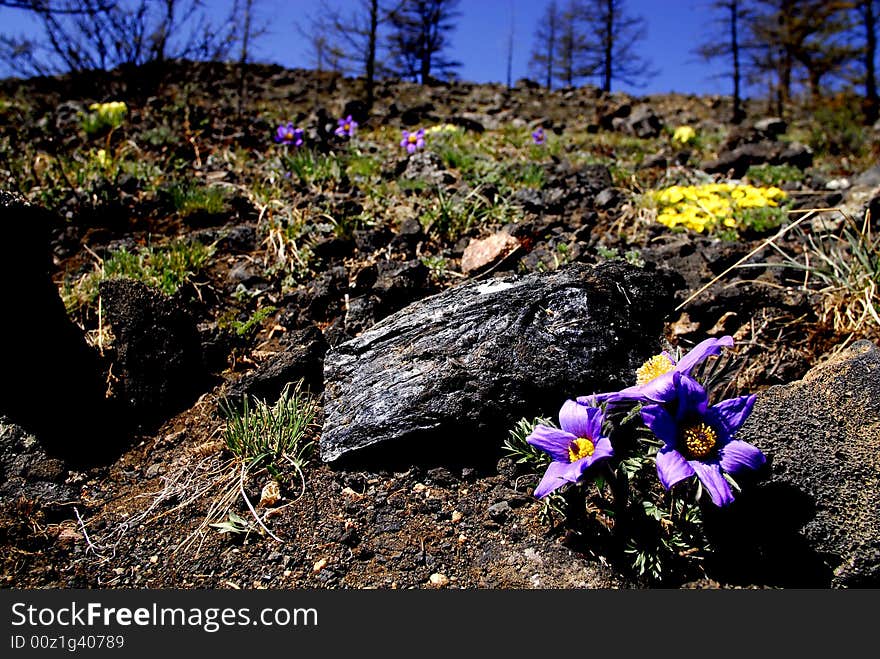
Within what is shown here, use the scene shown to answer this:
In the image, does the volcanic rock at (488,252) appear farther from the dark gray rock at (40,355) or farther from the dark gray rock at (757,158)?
the dark gray rock at (757,158)

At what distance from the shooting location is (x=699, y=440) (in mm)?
1684

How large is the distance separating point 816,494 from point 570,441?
35.4 inches

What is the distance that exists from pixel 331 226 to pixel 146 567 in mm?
2592

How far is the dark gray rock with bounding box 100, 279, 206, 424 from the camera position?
9.27ft

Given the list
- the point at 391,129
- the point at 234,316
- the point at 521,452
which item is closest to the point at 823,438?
the point at 521,452

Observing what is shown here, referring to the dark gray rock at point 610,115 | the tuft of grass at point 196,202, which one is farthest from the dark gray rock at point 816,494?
the dark gray rock at point 610,115

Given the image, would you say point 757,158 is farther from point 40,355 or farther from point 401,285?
point 40,355

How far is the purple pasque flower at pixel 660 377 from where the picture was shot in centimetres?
169

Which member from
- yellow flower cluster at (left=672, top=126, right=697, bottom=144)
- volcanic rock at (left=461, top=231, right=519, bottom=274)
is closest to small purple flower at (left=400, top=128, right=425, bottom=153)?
volcanic rock at (left=461, top=231, right=519, bottom=274)

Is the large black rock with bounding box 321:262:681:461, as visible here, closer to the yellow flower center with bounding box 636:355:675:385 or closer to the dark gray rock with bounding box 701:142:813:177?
the yellow flower center with bounding box 636:355:675:385

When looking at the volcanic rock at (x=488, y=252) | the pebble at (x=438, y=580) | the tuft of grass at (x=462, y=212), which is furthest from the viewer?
the tuft of grass at (x=462, y=212)

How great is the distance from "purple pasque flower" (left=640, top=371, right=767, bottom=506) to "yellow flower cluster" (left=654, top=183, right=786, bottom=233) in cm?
280

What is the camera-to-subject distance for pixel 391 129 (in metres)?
7.72

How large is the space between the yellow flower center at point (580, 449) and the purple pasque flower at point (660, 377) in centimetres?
13
